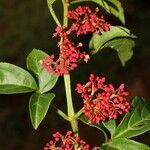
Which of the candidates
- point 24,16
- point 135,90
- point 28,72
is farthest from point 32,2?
point 28,72

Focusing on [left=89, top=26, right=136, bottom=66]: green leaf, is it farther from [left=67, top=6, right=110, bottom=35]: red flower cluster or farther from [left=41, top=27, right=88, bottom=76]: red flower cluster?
[left=41, top=27, right=88, bottom=76]: red flower cluster

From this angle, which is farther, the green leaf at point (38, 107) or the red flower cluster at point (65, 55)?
the red flower cluster at point (65, 55)

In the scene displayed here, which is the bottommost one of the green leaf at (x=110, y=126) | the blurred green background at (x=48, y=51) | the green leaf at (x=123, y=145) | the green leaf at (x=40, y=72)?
the blurred green background at (x=48, y=51)

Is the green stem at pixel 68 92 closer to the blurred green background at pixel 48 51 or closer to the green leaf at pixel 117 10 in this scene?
the green leaf at pixel 117 10

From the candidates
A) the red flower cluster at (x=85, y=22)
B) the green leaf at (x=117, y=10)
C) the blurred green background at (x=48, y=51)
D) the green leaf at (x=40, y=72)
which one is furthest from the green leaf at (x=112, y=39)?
the blurred green background at (x=48, y=51)

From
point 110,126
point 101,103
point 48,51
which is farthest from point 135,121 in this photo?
point 48,51

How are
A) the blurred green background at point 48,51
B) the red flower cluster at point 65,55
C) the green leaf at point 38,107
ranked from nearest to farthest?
the green leaf at point 38,107
the red flower cluster at point 65,55
the blurred green background at point 48,51

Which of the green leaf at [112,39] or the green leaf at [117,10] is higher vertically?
the green leaf at [117,10]
